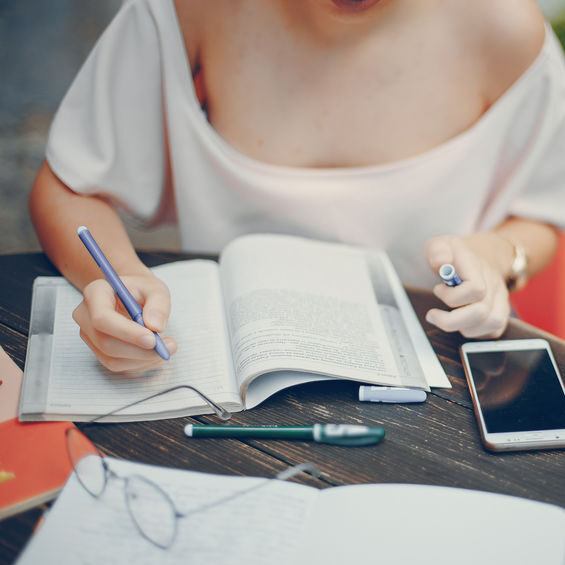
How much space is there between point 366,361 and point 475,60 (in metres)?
0.52

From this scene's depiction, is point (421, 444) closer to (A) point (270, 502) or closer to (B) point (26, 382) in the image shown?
(A) point (270, 502)

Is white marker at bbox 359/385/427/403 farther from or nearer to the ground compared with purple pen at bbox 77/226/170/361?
nearer to the ground

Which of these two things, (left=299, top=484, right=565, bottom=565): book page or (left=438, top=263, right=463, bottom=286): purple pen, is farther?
(left=438, top=263, right=463, bottom=286): purple pen

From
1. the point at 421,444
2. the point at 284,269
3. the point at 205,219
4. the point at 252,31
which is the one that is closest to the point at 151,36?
the point at 252,31

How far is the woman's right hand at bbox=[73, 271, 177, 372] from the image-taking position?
0.61m

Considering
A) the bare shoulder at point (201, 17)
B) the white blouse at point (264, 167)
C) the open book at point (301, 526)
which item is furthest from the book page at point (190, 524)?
the bare shoulder at point (201, 17)

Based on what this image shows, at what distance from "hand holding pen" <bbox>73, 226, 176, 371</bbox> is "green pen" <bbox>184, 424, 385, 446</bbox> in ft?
0.31

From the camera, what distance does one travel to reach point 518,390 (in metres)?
0.68

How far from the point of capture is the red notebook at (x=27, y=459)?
515mm

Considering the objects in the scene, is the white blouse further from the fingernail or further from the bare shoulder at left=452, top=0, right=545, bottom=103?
the fingernail

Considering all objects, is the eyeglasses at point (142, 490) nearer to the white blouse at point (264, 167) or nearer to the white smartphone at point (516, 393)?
the white smartphone at point (516, 393)

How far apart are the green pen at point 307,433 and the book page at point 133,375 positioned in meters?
0.04

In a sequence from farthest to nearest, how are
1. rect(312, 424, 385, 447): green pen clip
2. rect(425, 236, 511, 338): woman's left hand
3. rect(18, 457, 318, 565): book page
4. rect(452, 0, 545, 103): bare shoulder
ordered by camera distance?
1. rect(452, 0, 545, 103): bare shoulder
2. rect(425, 236, 511, 338): woman's left hand
3. rect(312, 424, 385, 447): green pen clip
4. rect(18, 457, 318, 565): book page

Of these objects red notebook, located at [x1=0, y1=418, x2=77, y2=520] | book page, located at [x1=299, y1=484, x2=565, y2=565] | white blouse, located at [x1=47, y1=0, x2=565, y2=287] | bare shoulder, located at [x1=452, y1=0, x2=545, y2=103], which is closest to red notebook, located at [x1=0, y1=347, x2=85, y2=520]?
red notebook, located at [x1=0, y1=418, x2=77, y2=520]
